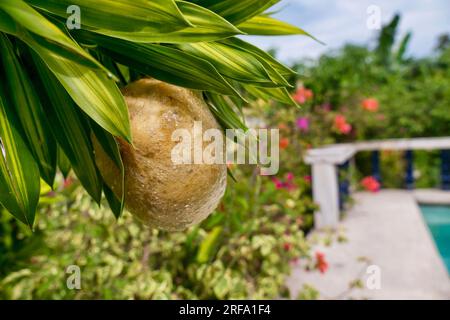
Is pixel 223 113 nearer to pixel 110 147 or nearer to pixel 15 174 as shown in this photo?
pixel 110 147

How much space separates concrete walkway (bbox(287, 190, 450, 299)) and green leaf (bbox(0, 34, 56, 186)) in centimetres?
169

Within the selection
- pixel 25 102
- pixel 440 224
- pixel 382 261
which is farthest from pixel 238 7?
pixel 440 224

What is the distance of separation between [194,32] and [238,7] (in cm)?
14

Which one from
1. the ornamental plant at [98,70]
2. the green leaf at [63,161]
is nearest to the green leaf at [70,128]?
the ornamental plant at [98,70]

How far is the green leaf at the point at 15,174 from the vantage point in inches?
34.7

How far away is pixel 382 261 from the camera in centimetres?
411

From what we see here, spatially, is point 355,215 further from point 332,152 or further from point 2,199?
point 2,199

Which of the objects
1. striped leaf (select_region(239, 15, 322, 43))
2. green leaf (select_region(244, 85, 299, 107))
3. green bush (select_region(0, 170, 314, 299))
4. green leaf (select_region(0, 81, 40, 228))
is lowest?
green bush (select_region(0, 170, 314, 299))

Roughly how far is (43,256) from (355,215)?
14.9ft

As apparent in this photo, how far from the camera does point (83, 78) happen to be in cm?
75

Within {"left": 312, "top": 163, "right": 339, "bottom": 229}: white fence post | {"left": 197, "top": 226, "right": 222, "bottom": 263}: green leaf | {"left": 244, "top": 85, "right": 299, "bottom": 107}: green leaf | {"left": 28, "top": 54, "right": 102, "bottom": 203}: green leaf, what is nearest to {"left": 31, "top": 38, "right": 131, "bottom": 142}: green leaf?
{"left": 28, "top": 54, "right": 102, "bottom": 203}: green leaf

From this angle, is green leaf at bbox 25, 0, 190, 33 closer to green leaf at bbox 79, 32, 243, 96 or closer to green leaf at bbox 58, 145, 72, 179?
green leaf at bbox 79, 32, 243, 96

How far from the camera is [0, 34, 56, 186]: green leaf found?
2.84ft
